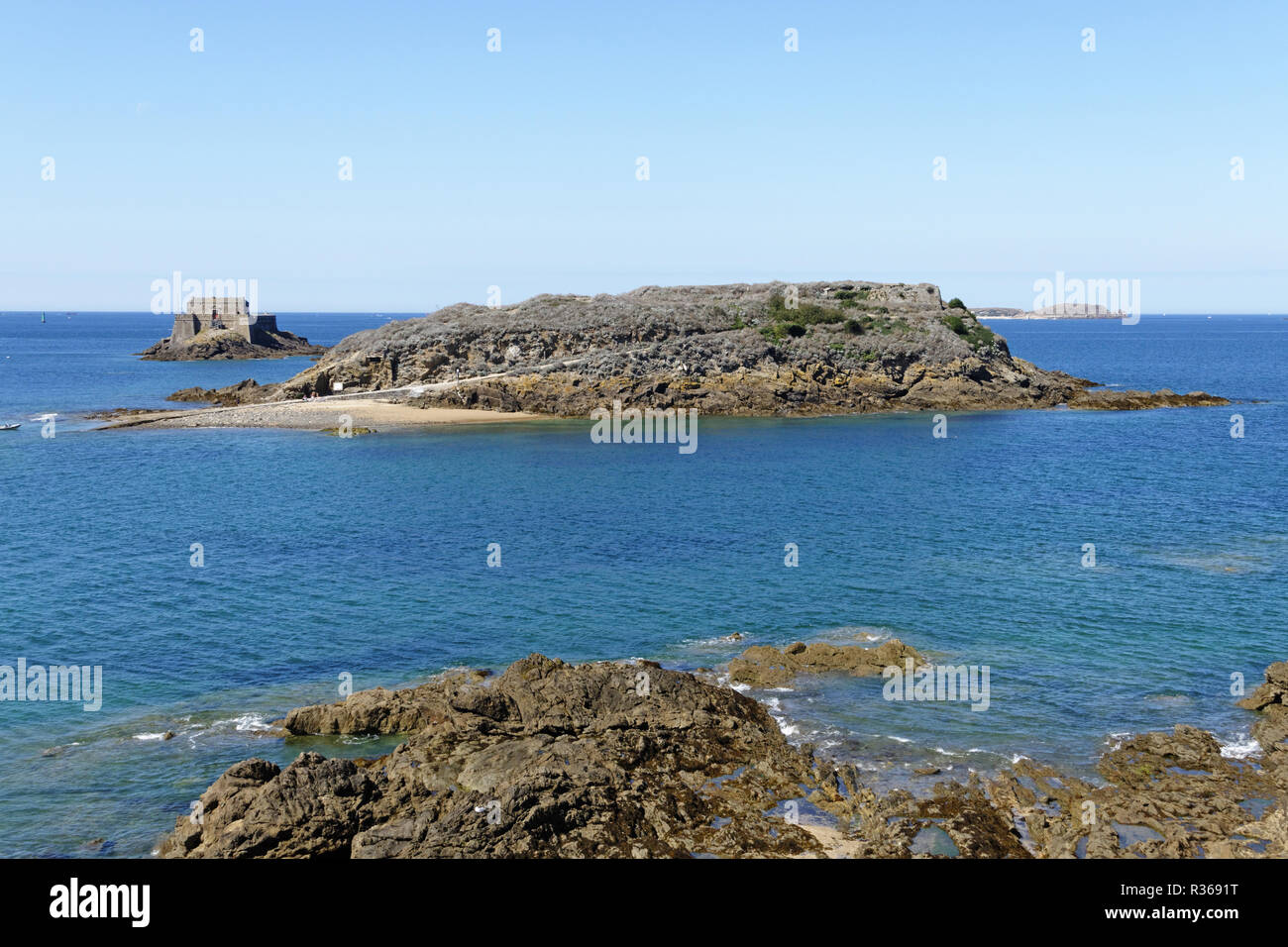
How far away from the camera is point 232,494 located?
2199 inches

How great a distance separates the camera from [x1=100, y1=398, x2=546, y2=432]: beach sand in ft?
278

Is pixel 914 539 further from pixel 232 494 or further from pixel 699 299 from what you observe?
pixel 699 299

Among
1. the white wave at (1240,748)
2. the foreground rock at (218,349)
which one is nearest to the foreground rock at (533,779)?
the white wave at (1240,748)

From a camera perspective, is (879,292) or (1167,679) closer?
(1167,679)

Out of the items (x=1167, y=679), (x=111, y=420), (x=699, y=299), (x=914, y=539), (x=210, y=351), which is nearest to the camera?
(x=1167, y=679)

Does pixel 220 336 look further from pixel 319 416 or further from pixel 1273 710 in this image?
pixel 1273 710

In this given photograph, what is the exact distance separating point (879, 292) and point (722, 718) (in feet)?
316

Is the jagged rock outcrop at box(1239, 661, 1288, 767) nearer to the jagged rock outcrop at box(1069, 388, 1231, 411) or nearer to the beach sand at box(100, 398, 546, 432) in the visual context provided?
the beach sand at box(100, 398, 546, 432)

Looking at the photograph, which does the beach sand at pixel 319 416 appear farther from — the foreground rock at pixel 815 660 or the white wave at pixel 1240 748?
the white wave at pixel 1240 748

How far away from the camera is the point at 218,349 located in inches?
6299

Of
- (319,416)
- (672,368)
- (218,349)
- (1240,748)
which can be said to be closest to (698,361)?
(672,368)

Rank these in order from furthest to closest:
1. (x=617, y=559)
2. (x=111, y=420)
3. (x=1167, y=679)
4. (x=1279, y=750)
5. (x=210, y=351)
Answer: (x=210, y=351)
(x=111, y=420)
(x=617, y=559)
(x=1167, y=679)
(x=1279, y=750)

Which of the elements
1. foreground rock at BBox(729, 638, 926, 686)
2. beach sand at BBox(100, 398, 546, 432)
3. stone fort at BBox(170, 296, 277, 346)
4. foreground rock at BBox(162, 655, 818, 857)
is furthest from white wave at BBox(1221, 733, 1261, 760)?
stone fort at BBox(170, 296, 277, 346)

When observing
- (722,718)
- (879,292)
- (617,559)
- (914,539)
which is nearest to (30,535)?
(617,559)
